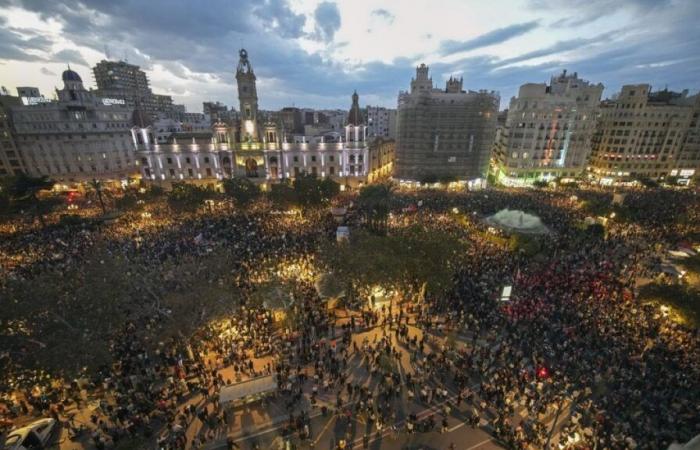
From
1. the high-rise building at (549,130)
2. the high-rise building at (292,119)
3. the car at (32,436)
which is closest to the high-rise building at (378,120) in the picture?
the high-rise building at (292,119)

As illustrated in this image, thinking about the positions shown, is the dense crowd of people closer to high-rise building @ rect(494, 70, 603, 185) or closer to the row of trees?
the row of trees

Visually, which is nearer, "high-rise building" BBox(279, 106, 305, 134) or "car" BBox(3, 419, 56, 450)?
"car" BBox(3, 419, 56, 450)

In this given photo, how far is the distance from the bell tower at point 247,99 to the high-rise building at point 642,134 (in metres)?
80.2

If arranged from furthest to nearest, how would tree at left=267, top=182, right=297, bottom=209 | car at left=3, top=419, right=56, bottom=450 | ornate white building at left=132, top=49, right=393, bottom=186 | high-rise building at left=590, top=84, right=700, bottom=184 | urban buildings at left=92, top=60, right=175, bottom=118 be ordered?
urban buildings at left=92, top=60, right=175, bottom=118, high-rise building at left=590, top=84, right=700, bottom=184, ornate white building at left=132, top=49, right=393, bottom=186, tree at left=267, top=182, right=297, bottom=209, car at left=3, top=419, right=56, bottom=450

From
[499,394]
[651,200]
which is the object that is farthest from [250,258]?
[651,200]

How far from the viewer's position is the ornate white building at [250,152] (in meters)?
61.0

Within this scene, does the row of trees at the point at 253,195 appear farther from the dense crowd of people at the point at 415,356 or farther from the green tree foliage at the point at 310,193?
the dense crowd of people at the point at 415,356

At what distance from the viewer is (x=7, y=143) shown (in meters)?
56.8

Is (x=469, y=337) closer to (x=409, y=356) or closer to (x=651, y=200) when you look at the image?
(x=409, y=356)

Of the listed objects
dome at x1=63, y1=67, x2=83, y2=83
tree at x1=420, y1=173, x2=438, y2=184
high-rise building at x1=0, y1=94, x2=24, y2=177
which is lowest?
tree at x1=420, y1=173, x2=438, y2=184

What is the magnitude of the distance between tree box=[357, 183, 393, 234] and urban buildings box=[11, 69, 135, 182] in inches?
2142

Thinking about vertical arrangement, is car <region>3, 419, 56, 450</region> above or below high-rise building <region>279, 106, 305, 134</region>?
below

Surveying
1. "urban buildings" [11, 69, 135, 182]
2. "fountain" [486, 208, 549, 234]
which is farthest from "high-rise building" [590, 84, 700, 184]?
"urban buildings" [11, 69, 135, 182]

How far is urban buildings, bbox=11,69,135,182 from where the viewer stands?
58.0 meters
